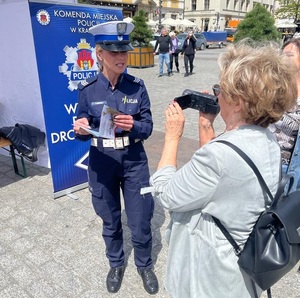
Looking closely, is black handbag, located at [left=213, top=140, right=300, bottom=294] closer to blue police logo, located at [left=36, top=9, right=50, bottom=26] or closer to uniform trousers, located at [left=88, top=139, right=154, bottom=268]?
uniform trousers, located at [left=88, top=139, right=154, bottom=268]

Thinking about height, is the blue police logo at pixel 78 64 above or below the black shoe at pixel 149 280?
above

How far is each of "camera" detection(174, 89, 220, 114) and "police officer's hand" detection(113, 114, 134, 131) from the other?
21.5 inches

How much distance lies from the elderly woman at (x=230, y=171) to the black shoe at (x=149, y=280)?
1053 millimetres

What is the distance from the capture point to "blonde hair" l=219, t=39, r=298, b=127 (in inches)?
42.6

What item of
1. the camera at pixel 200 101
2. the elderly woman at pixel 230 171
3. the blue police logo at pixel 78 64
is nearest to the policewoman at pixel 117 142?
the camera at pixel 200 101

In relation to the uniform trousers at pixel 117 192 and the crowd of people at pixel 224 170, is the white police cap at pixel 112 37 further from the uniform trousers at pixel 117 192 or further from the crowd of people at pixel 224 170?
the uniform trousers at pixel 117 192

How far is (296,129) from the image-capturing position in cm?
216

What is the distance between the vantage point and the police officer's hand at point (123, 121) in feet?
6.17

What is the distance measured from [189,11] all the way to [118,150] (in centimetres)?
6586

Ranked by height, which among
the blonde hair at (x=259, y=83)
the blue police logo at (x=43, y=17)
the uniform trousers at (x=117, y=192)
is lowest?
the uniform trousers at (x=117, y=192)

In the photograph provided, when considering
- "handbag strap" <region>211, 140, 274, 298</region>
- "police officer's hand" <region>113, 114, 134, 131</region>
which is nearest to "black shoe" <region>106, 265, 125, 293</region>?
"police officer's hand" <region>113, 114, 134, 131</region>

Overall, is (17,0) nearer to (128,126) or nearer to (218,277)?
(128,126)

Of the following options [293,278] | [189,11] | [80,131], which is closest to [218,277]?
[80,131]

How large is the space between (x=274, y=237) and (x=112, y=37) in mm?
1614
